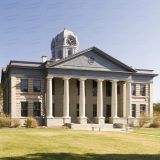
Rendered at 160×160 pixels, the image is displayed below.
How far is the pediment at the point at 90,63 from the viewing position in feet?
123

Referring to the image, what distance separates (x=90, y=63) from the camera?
3859cm

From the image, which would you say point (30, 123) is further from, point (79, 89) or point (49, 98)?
point (79, 89)

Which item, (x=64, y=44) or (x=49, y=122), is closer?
(x=49, y=122)

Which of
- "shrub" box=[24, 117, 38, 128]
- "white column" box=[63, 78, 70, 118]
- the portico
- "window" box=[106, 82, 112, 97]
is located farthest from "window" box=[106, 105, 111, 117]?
"shrub" box=[24, 117, 38, 128]

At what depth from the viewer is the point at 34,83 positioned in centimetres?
3803

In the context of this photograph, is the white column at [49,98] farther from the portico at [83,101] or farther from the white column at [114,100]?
the white column at [114,100]

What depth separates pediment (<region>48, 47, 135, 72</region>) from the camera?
37.4 meters

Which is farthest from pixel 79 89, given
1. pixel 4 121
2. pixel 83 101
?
pixel 4 121

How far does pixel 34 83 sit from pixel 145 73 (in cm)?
2043

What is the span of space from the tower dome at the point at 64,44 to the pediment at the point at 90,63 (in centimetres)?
2319

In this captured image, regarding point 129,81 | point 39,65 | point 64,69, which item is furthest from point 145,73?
point 39,65

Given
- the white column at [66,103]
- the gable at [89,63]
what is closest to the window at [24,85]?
the gable at [89,63]

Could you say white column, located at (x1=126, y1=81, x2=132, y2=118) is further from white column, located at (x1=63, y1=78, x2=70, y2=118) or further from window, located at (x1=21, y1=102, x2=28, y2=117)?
window, located at (x1=21, y1=102, x2=28, y2=117)

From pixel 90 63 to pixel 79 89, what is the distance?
567cm
